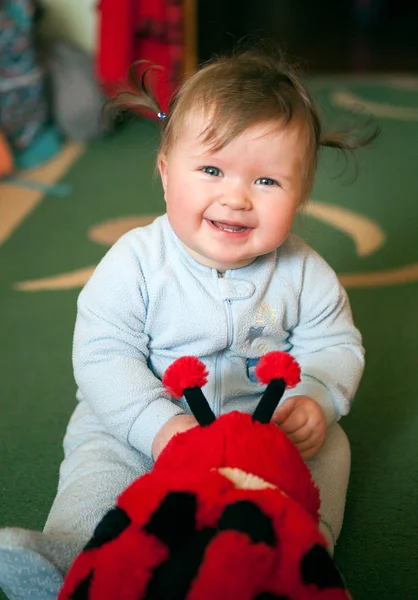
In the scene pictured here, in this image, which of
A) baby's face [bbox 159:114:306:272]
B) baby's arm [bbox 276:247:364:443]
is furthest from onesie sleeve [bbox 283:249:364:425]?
baby's face [bbox 159:114:306:272]

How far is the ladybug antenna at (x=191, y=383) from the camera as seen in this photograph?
66 centimetres

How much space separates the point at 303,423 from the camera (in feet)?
2.62

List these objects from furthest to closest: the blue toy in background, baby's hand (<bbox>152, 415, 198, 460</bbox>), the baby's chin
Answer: the blue toy in background < the baby's chin < baby's hand (<bbox>152, 415, 198, 460</bbox>)

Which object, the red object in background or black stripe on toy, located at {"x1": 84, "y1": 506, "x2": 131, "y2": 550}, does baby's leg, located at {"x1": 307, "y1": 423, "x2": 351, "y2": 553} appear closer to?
black stripe on toy, located at {"x1": 84, "y1": 506, "x2": 131, "y2": 550}

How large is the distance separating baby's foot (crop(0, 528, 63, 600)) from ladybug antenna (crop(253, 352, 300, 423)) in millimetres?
216

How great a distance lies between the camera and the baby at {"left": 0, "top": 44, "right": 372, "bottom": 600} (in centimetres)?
74

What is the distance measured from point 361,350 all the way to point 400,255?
0.64 m

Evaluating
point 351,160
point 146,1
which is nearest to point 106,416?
point 351,160

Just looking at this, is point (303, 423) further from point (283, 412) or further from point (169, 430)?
point (169, 430)

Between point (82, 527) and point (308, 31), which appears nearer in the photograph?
point (82, 527)

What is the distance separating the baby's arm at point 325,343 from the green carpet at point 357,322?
0.45ft

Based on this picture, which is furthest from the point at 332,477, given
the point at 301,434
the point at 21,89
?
the point at 21,89

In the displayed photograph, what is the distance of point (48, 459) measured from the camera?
0.95 meters

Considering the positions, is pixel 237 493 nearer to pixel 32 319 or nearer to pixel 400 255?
pixel 32 319
